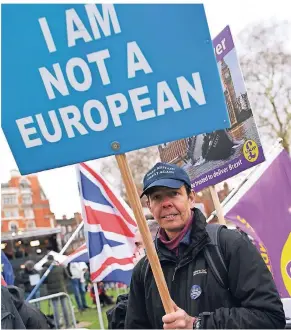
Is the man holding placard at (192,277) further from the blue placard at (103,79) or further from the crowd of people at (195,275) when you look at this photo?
the blue placard at (103,79)

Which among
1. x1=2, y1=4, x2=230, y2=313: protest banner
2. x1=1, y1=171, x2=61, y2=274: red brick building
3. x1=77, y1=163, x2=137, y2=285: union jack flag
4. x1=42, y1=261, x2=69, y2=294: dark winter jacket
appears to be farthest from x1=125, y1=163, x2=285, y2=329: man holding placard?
x1=1, y1=171, x2=61, y2=274: red brick building

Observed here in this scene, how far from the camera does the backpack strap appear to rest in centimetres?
200

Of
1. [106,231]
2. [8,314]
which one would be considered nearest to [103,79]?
[8,314]

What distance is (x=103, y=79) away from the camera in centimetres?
197

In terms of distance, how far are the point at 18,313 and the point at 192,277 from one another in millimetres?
1400

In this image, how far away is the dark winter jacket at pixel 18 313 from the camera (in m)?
2.95

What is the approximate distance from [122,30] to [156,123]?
0.34 meters

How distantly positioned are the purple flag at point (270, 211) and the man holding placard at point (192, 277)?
170 cm

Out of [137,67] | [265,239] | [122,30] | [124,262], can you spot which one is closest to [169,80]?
[137,67]

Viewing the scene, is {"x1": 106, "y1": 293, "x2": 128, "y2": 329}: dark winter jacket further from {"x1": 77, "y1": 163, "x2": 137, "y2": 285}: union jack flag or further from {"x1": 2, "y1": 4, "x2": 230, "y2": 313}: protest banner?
{"x1": 77, "y1": 163, "x2": 137, "y2": 285}: union jack flag

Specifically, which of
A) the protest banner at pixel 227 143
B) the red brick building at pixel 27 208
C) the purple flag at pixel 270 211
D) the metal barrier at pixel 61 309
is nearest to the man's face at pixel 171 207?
the protest banner at pixel 227 143

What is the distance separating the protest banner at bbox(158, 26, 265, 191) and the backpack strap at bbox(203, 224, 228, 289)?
170 centimetres

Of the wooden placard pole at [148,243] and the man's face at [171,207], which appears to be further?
the man's face at [171,207]

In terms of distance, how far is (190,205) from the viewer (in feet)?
7.40
